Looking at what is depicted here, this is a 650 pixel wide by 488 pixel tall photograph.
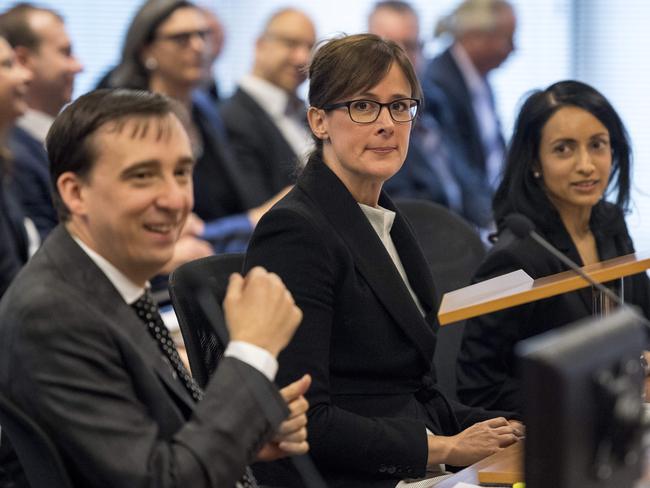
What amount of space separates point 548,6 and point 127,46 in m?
3.98

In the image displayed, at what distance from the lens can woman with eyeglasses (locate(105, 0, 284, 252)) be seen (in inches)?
187

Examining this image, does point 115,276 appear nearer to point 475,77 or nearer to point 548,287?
point 548,287

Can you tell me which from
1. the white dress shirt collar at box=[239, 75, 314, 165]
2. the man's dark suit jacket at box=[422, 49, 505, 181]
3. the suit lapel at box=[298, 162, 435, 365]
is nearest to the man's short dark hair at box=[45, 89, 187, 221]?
the suit lapel at box=[298, 162, 435, 365]

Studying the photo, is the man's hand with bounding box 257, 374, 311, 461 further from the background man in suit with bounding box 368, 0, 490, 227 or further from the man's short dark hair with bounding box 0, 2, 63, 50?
the background man in suit with bounding box 368, 0, 490, 227

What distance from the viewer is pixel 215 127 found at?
196 inches

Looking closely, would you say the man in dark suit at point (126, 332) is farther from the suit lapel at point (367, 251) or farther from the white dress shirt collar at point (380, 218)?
the white dress shirt collar at point (380, 218)

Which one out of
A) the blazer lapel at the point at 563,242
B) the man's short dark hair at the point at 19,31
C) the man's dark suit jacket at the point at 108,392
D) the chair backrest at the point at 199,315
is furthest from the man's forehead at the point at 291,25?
the man's dark suit jacket at the point at 108,392

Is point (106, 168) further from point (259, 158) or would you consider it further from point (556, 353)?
point (259, 158)

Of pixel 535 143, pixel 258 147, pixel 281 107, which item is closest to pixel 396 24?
pixel 281 107

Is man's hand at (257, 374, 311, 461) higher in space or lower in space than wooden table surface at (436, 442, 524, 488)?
higher

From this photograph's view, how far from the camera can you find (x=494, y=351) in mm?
2678

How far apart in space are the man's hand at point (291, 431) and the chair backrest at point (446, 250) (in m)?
1.08

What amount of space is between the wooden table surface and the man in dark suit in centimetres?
30

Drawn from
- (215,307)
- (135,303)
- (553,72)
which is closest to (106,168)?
(135,303)
